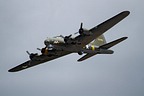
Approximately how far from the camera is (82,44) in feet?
160

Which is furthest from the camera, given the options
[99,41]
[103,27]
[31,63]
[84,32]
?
[31,63]

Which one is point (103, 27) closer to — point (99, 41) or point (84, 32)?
point (84, 32)

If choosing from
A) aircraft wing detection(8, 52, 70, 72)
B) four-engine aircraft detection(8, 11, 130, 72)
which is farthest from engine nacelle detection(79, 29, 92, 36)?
aircraft wing detection(8, 52, 70, 72)

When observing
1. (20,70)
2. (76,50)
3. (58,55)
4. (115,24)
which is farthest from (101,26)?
(20,70)

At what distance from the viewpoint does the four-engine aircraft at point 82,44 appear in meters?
46.8

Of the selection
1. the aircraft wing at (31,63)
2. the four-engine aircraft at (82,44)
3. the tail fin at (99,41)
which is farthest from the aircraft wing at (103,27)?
the aircraft wing at (31,63)

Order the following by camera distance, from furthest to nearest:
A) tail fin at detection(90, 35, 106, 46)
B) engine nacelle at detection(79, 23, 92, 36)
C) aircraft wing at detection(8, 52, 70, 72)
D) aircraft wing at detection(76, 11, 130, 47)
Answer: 1. aircraft wing at detection(8, 52, 70, 72)
2. tail fin at detection(90, 35, 106, 46)
3. engine nacelle at detection(79, 23, 92, 36)
4. aircraft wing at detection(76, 11, 130, 47)

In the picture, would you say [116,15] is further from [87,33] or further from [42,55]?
[42,55]

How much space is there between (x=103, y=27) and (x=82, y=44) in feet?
12.6

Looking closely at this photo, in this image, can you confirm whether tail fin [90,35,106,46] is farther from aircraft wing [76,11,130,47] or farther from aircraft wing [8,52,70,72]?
aircraft wing [8,52,70,72]

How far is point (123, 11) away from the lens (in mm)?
44531

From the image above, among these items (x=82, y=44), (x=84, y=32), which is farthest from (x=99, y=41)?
(x=84, y=32)

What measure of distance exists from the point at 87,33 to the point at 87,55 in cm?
705

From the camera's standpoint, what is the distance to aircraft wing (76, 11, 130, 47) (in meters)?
45.5
